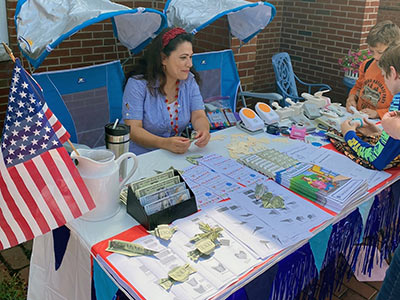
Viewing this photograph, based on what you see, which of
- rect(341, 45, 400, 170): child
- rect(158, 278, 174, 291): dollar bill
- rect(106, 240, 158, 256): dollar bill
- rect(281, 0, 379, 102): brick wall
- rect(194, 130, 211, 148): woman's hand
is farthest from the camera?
rect(281, 0, 379, 102): brick wall

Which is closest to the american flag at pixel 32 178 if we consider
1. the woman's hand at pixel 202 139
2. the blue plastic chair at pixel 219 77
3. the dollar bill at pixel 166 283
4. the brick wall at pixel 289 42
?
the dollar bill at pixel 166 283

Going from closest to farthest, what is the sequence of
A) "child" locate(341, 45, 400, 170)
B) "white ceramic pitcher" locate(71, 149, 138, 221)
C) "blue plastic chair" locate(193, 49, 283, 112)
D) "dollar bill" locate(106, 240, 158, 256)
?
"dollar bill" locate(106, 240, 158, 256) → "white ceramic pitcher" locate(71, 149, 138, 221) → "child" locate(341, 45, 400, 170) → "blue plastic chair" locate(193, 49, 283, 112)

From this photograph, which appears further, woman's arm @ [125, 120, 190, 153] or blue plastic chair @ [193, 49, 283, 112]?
blue plastic chair @ [193, 49, 283, 112]

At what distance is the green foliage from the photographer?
88.4 inches

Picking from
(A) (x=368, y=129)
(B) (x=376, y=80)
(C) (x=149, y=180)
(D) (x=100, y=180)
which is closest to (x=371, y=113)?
(B) (x=376, y=80)

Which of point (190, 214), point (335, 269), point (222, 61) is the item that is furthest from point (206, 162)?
point (222, 61)

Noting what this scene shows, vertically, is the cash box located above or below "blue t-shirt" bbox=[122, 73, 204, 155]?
below

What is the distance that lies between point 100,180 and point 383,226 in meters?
1.55

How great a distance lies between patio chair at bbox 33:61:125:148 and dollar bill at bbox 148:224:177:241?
5.06ft

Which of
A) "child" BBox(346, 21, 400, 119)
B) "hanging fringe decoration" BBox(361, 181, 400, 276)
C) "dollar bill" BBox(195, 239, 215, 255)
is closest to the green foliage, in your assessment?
"dollar bill" BBox(195, 239, 215, 255)

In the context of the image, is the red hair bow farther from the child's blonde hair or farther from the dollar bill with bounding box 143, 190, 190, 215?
the child's blonde hair

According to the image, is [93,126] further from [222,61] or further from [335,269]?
[335,269]

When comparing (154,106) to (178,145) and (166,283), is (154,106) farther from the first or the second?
(166,283)

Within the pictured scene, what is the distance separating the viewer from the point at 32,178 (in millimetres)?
1484
